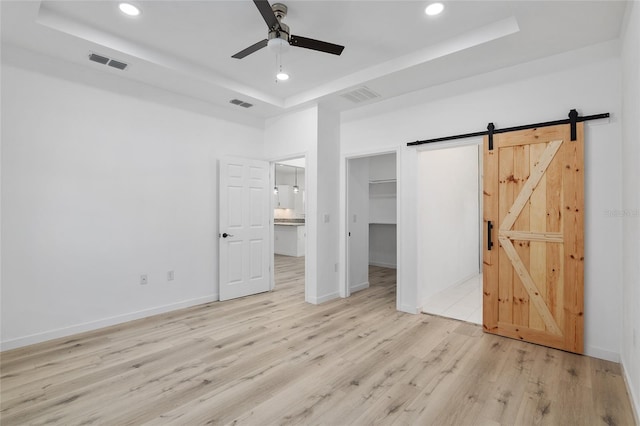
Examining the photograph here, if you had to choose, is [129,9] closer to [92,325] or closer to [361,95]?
[361,95]

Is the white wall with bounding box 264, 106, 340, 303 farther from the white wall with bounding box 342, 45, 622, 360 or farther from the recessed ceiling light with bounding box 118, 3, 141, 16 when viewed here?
the recessed ceiling light with bounding box 118, 3, 141, 16

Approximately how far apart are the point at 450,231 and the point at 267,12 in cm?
437

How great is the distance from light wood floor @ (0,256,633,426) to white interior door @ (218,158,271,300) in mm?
1076

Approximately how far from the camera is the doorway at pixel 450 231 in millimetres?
4305

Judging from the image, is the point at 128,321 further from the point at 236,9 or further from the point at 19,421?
the point at 236,9

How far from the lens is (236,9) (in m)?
2.69

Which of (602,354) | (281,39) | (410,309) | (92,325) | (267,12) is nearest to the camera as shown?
(267,12)

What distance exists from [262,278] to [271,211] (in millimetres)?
1133

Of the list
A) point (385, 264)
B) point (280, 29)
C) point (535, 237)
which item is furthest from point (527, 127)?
point (385, 264)

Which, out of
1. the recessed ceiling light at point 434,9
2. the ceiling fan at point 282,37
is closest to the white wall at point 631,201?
the recessed ceiling light at point 434,9

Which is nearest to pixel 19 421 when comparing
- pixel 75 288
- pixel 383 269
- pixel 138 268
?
pixel 75 288

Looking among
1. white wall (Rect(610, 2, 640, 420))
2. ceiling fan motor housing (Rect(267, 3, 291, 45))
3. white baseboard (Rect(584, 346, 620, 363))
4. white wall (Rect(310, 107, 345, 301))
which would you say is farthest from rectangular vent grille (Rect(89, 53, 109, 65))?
white baseboard (Rect(584, 346, 620, 363))

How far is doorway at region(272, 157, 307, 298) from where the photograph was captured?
614 cm

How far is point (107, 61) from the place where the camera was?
3354 millimetres
